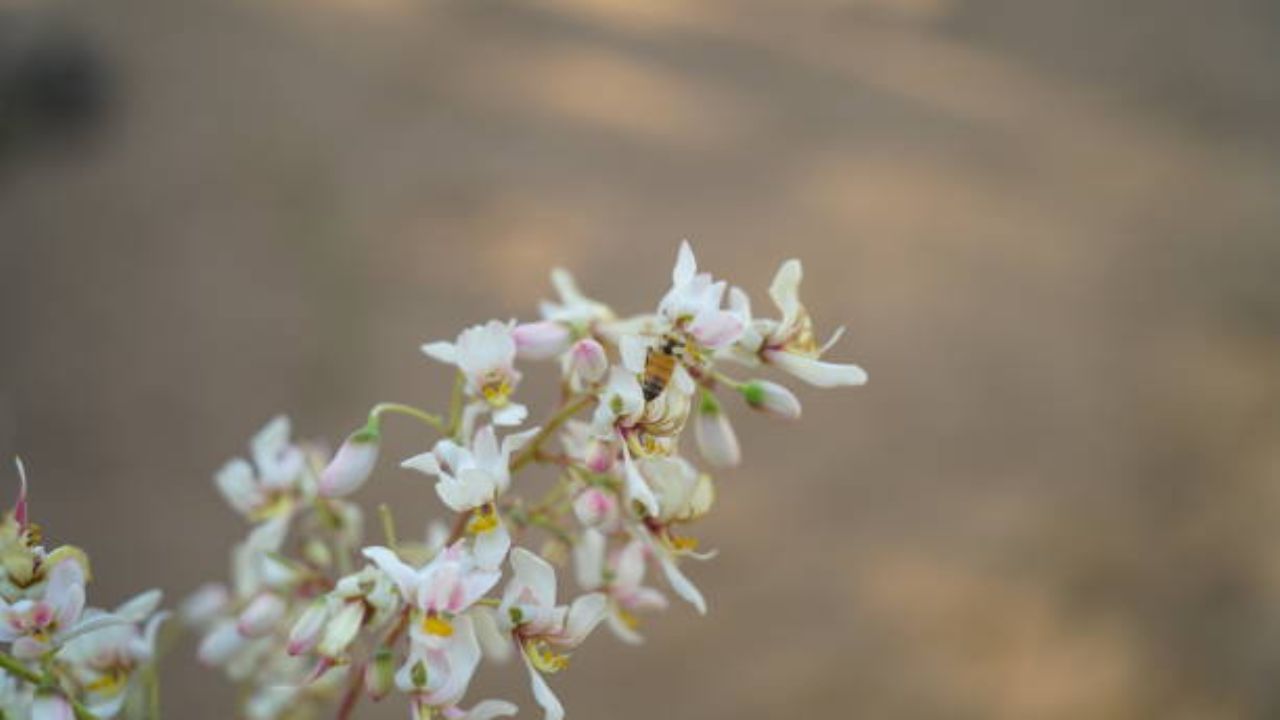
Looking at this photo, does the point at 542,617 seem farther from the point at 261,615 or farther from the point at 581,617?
the point at 261,615

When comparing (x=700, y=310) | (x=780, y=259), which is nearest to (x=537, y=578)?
(x=700, y=310)

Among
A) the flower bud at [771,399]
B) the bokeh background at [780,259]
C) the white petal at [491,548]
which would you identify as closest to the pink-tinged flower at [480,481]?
the white petal at [491,548]

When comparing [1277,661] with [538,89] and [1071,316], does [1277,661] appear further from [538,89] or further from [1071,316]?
[538,89]

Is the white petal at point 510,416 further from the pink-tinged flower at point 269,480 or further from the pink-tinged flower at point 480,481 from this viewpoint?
the pink-tinged flower at point 269,480

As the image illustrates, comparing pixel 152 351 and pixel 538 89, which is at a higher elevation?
pixel 538 89

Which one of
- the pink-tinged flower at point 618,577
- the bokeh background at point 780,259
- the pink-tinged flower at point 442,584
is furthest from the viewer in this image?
the bokeh background at point 780,259

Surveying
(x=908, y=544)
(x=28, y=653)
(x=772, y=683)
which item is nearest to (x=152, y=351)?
(x=772, y=683)
